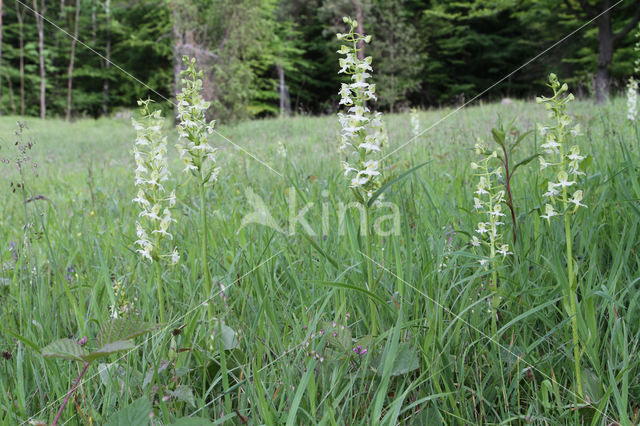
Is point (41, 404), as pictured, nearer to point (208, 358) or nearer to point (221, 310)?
point (208, 358)

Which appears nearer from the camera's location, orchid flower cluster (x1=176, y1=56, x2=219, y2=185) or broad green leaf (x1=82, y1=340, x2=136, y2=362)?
broad green leaf (x1=82, y1=340, x2=136, y2=362)

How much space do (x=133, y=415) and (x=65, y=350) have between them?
0.20 m

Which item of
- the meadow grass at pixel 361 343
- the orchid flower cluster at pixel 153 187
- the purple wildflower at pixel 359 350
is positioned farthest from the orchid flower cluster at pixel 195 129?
the purple wildflower at pixel 359 350

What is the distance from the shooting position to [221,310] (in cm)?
154

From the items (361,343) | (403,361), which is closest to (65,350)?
(361,343)

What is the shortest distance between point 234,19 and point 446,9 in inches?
595

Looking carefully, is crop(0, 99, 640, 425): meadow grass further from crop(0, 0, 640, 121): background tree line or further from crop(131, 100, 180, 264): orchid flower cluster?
crop(0, 0, 640, 121): background tree line

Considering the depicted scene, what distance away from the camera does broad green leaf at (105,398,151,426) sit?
35.1 inches

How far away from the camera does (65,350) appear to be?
934 millimetres

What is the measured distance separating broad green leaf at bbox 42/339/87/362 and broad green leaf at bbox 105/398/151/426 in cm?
14

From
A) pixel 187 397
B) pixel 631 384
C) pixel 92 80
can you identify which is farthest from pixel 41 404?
pixel 92 80

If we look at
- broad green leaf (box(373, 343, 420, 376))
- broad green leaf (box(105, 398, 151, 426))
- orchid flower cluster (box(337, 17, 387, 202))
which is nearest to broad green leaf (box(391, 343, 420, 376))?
broad green leaf (box(373, 343, 420, 376))

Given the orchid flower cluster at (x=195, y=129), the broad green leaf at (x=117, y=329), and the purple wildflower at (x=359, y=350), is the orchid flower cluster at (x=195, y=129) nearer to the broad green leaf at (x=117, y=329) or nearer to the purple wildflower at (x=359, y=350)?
the broad green leaf at (x=117, y=329)

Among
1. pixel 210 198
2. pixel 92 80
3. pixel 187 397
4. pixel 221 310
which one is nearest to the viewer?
pixel 187 397
